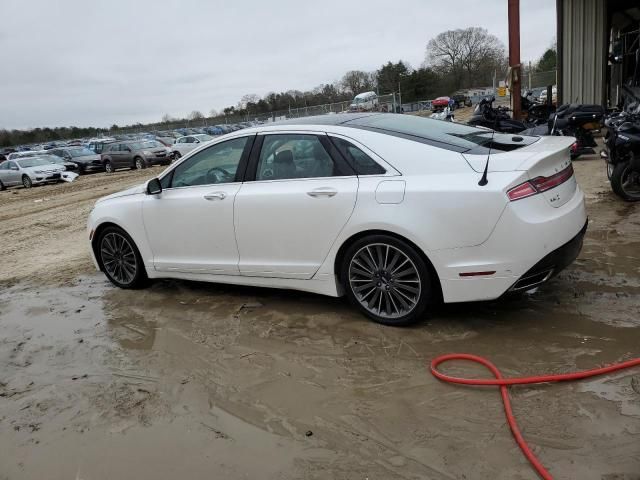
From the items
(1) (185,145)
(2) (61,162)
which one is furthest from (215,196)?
(1) (185,145)

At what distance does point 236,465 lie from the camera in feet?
8.86

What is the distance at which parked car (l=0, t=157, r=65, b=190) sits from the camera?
2305cm

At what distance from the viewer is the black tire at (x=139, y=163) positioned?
1013 inches

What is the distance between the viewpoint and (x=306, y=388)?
11.0 feet

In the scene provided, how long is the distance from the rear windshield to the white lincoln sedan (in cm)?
2

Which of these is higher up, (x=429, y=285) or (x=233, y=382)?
(x=429, y=285)

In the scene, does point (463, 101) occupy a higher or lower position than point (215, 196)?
higher

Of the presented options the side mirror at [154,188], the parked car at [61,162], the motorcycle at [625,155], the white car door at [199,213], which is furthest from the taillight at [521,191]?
the parked car at [61,162]

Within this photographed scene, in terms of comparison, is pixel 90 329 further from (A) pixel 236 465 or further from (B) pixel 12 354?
(A) pixel 236 465

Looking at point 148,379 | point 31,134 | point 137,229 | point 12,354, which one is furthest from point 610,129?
point 31,134

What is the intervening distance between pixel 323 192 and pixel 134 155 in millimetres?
23708

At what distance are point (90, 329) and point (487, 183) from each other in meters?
3.61

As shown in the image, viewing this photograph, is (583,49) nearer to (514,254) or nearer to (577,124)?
(577,124)

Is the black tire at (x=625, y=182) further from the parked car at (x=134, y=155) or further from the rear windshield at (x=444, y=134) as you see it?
the parked car at (x=134, y=155)
